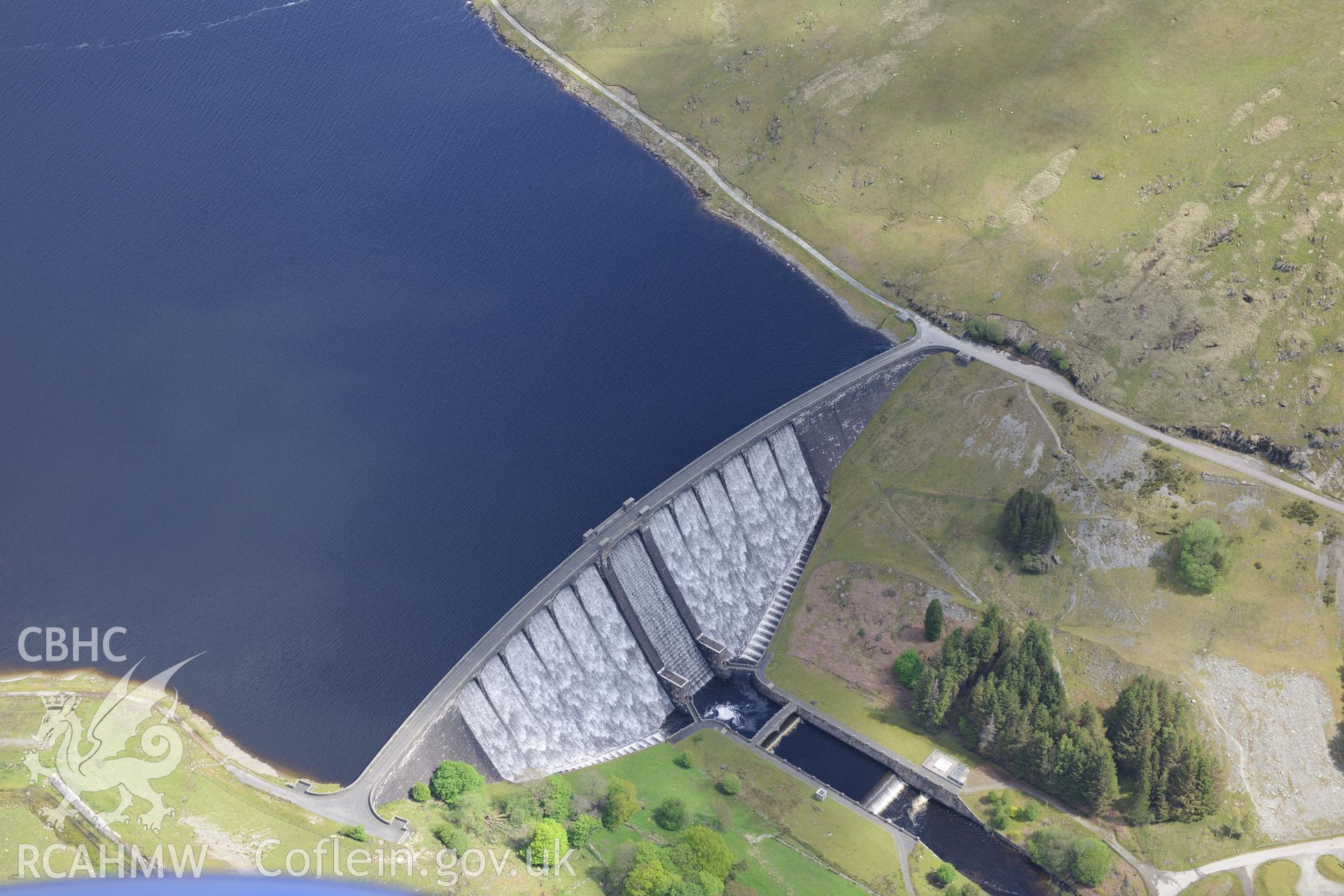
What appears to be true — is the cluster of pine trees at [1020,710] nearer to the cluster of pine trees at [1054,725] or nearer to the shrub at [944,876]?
the cluster of pine trees at [1054,725]

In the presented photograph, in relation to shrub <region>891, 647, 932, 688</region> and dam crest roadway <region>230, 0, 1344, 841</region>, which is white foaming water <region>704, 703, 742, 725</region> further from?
shrub <region>891, 647, 932, 688</region>

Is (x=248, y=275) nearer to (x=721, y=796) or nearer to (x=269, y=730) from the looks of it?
(x=269, y=730)

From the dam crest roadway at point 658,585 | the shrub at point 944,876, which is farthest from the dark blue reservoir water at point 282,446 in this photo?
the shrub at point 944,876

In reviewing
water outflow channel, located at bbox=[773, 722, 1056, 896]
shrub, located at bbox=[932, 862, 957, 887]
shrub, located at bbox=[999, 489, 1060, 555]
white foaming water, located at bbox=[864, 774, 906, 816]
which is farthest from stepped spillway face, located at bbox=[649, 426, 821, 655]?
shrub, located at bbox=[932, 862, 957, 887]

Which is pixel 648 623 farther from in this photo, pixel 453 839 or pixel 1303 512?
pixel 1303 512

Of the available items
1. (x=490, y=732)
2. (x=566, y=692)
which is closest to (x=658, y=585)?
(x=566, y=692)
